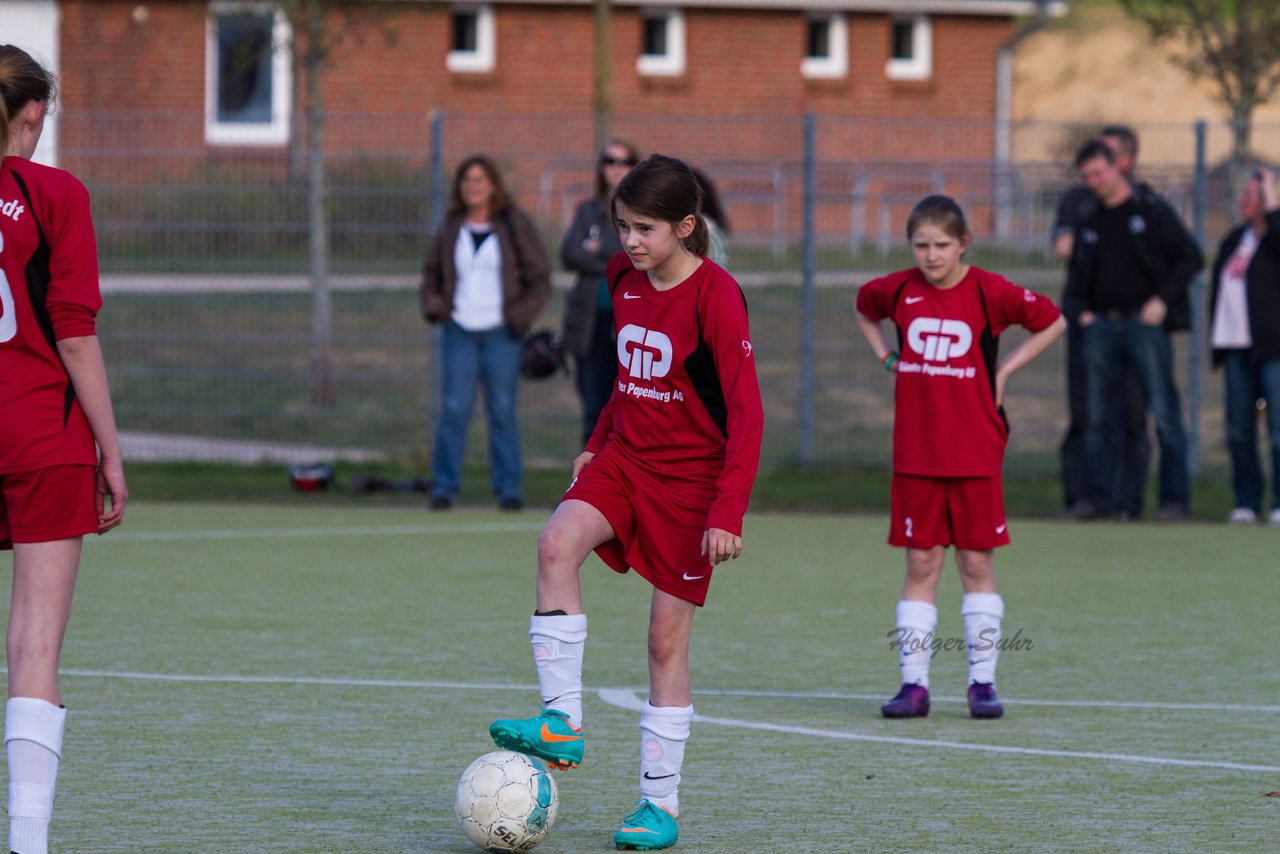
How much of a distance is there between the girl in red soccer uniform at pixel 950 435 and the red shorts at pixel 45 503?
3.19m

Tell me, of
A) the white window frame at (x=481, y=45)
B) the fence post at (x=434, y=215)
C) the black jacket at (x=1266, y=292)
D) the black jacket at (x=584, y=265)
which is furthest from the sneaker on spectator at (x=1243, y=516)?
the white window frame at (x=481, y=45)

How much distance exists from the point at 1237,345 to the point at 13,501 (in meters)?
9.10

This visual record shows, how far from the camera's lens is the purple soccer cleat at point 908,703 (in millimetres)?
6621

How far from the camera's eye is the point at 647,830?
4.82 metres

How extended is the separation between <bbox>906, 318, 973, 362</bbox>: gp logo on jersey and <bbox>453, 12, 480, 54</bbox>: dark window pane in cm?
2312

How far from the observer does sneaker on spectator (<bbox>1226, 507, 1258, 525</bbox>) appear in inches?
481

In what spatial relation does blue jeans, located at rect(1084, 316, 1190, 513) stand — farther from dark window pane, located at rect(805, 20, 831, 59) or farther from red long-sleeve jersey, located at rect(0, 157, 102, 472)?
dark window pane, located at rect(805, 20, 831, 59)

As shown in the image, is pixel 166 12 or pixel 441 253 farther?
pixel 166 12

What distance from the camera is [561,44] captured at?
1145 inches

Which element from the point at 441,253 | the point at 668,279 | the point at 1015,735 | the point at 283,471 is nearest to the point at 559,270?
the point at 283,471

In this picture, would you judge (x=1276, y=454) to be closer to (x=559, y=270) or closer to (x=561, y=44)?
(x=559, y=270)

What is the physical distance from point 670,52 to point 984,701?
80.9 ft

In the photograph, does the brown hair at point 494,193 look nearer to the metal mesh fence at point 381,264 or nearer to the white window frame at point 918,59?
the metal mesh fence at point 381,264

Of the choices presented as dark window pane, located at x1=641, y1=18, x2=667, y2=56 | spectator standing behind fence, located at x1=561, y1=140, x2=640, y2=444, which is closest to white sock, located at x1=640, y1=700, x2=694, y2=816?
spectator standing behind fence, located at x1=561, y1=140, x2=640, y2=444
